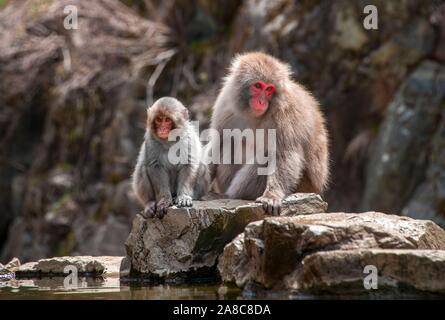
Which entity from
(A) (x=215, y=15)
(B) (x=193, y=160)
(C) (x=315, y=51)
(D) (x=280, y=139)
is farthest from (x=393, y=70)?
(B) (x=193, y=160)

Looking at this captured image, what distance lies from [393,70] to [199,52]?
3357 millimetres

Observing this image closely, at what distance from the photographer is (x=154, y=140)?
6.12 meters

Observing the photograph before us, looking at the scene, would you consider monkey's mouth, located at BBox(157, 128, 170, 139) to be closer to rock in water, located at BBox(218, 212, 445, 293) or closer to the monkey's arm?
the monkey's arm

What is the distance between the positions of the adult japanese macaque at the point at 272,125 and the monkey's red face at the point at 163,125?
81cm

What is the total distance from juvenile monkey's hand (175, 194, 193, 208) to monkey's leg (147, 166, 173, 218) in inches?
2.6

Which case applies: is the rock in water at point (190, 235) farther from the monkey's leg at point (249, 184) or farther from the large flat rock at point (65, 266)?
the monkey's leg at point (249, 184)

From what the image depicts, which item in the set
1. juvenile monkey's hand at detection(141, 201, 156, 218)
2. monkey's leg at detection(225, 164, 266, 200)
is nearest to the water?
juvenile monkey's hand at detection(141, 201, 156, 218)

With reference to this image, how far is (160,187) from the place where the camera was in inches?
236

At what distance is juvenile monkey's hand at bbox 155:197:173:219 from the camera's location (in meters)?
5.87

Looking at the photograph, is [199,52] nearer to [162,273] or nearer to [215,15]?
[215,15]

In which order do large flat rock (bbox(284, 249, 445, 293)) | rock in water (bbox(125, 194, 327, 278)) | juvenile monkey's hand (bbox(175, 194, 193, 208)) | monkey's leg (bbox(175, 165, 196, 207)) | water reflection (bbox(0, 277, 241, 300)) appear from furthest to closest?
monkey's leg (bbox(175, 165, 196, 207)) < juvenile monkey's hand (bbox(175, 194, 193, 208)) < rock in water (bbox(125, 194, 327, 278)) < water reflection (bbox(0, 277, 241, 300)) < large flat rock (bbox(284, 249, 445, 293))

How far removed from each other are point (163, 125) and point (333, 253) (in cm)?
192

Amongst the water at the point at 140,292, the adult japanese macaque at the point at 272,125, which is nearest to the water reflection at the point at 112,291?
the water at the point at 140,292

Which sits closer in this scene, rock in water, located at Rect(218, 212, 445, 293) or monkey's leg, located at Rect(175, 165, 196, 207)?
rock in water, located at Rect(218, 212, 445, 293)
